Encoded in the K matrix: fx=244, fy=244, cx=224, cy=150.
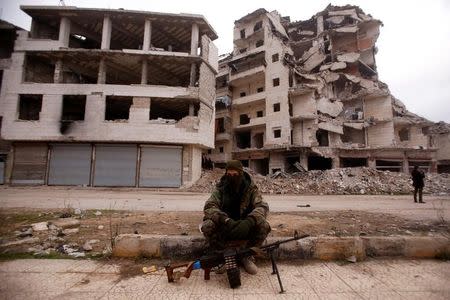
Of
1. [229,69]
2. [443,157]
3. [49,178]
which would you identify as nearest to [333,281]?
[49,178]

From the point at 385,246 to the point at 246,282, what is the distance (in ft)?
7.17

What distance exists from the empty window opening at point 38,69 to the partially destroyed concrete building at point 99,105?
0.25ft

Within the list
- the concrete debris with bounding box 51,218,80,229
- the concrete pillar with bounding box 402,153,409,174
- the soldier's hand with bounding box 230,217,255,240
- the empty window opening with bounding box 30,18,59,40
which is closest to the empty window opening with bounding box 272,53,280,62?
the concrete pillar with bounding box 402,153,409,174

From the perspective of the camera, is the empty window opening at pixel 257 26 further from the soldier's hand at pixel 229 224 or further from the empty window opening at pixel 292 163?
the soldier's hand at pixel 229 224

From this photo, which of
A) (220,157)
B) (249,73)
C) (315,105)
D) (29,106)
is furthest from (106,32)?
(315,105)

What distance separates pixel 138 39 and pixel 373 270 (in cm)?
2484

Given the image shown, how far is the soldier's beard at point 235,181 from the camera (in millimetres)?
3461

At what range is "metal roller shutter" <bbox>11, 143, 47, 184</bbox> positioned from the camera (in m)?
17.8

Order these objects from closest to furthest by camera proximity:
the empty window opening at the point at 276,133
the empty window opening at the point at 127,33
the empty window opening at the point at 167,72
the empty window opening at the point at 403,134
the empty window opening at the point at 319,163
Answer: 1. the empty window opening at the point at 127,33
2. the empty window opening at the point at 167,72
3. the empty window opening at the point at 276,133
4. the empty window opening at the point at 319,163
5. the empty window opening at the point at 403,134

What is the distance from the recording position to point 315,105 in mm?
28031

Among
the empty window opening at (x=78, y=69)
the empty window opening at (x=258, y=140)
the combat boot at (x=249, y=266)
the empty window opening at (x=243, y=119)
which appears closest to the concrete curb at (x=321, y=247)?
the combat boot at (x=249, y=266)

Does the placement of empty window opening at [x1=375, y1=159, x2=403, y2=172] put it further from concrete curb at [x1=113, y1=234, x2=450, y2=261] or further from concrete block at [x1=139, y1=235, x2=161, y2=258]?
concrete block at [x1=139, y1=235, x2=161, y2=258]

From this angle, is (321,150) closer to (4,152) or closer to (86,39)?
(86,39)

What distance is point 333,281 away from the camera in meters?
2.76
